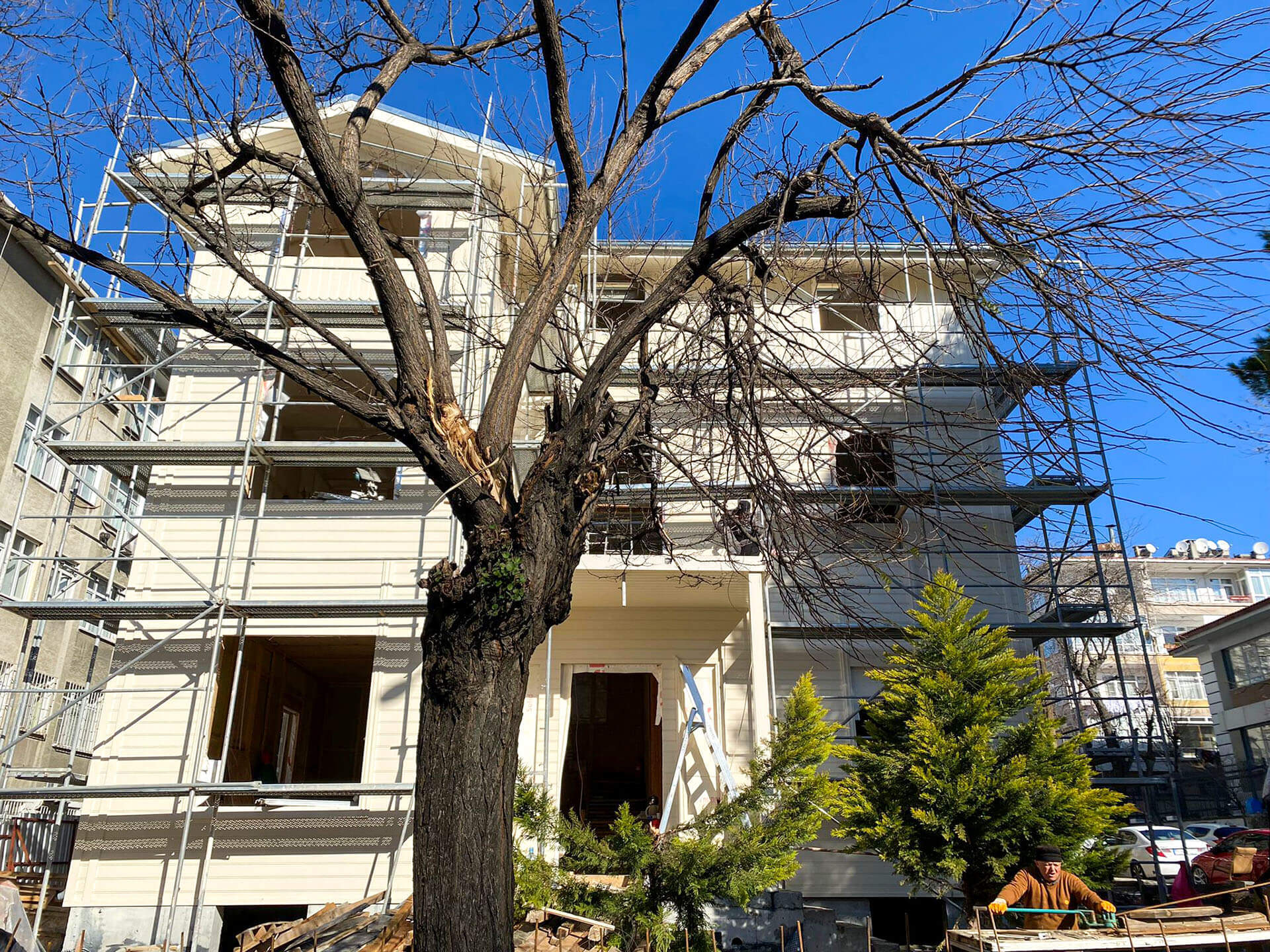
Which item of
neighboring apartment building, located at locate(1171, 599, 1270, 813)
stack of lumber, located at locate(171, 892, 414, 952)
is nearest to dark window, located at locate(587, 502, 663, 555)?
stack of lumber, located at locate(171, 892, 414, 952)

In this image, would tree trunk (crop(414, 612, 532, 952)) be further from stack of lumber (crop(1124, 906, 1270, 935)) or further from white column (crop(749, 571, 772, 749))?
white column (crop(749, 571, 772, 749))

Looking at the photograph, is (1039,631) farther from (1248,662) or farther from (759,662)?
(1248,662)

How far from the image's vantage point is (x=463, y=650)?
192 inches

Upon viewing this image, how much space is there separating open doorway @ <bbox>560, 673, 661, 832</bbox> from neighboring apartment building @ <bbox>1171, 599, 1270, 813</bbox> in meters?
16.9

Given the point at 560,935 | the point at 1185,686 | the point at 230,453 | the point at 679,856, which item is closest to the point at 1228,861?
the point at 679,856

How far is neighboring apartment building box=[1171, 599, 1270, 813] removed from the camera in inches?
998

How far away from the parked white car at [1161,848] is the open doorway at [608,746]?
345 inches

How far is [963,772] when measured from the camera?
1008 cm

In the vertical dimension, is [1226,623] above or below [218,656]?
above

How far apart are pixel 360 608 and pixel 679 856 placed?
5.57 metres

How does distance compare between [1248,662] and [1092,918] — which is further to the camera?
[1248,662]

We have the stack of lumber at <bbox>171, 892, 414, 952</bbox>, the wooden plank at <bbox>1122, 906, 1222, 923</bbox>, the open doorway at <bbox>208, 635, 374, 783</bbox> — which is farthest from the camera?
the open doorway at <bbox>208, 635, 374, 783</bbox>

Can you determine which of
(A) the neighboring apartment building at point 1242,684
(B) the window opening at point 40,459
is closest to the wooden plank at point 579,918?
(B) the window opening at point 40,459

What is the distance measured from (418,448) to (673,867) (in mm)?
5455
